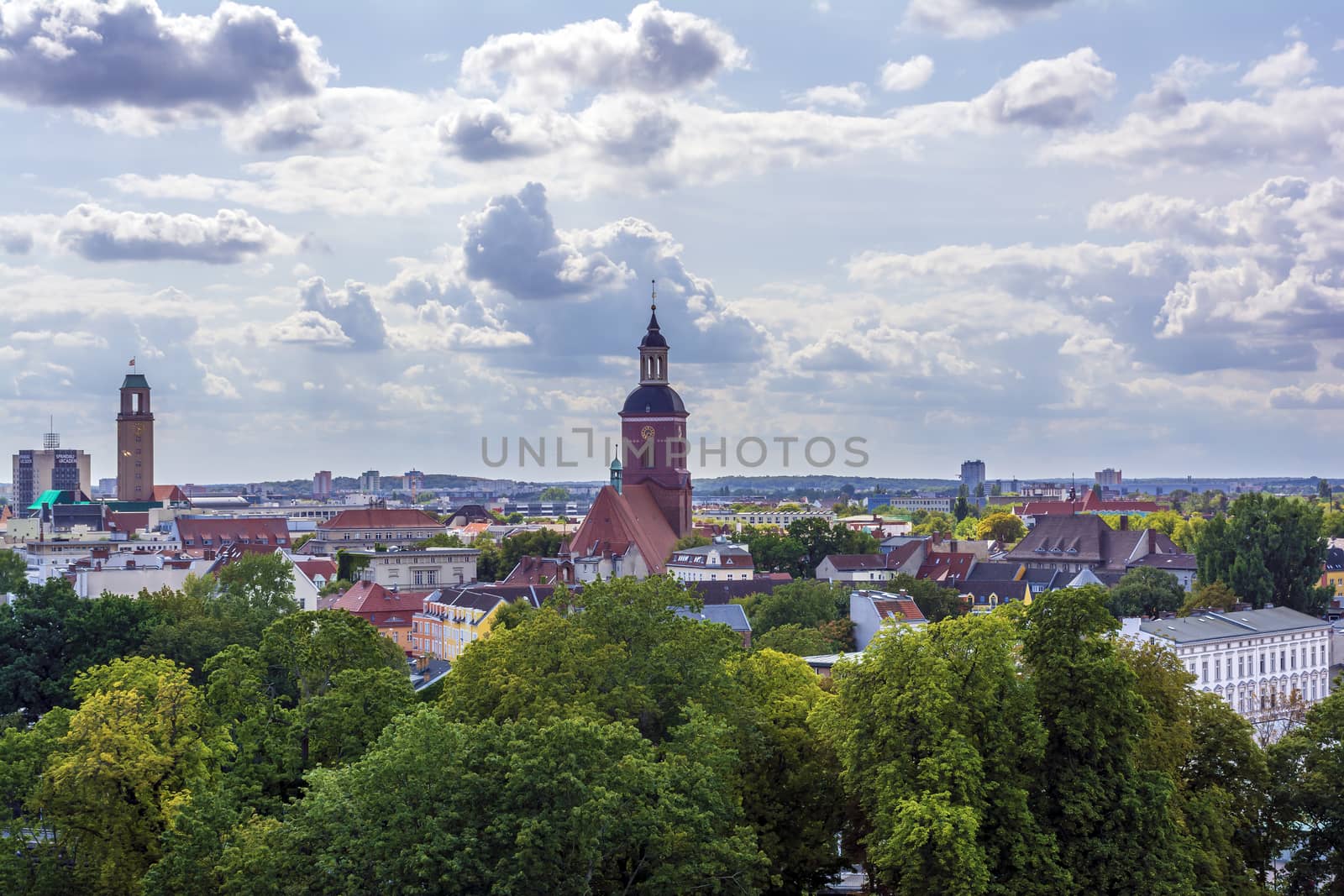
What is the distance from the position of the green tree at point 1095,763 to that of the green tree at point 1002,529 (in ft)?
501

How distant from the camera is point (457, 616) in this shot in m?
91.1

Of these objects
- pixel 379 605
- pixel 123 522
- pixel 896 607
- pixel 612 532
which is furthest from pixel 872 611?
pixel 123 522

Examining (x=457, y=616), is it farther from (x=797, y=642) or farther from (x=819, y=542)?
(x=819, y=542)

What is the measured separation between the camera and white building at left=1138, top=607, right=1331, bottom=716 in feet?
249

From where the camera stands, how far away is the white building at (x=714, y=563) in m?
116

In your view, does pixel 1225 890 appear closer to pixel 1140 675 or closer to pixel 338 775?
pixel 1140 675

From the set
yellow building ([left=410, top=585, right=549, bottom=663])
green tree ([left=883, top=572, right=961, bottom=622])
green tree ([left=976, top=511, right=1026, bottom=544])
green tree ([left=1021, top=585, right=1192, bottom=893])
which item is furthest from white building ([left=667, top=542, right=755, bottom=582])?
green tree ([left=1021, top=585, right=1192, bottom=893])

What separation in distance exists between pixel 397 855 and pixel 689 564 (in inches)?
3497

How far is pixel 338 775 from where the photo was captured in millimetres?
32281

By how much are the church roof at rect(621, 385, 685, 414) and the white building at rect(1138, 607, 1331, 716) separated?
5479 cm

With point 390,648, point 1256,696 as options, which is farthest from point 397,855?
point 1256,696

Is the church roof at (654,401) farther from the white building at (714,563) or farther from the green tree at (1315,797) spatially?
the green tree at (1315,797)

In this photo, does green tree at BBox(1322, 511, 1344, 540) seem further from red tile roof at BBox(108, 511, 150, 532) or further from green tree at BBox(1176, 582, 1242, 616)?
red tile roof at BBox(108, 511, 150, 532)

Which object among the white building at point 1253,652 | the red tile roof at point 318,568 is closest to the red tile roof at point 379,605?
the red tile roof at point 318,568
